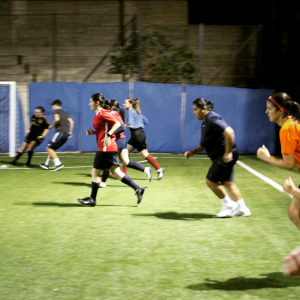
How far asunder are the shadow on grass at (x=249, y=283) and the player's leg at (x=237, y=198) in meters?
2.42

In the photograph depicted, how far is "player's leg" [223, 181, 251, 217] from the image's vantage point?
6730 millimetres

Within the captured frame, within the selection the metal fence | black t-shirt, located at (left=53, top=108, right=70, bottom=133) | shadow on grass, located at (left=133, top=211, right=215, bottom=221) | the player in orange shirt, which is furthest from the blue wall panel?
the player in orange shirt

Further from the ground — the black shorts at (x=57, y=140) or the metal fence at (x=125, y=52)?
the metal fence at (x=125, y=52)

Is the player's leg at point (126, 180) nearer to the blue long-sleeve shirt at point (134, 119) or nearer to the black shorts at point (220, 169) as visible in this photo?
the black shorts at point (220, 169)

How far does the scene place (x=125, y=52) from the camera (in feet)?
60.2

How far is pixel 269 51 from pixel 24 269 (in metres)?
16.0

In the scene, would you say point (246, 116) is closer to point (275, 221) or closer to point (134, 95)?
point (134, 95)

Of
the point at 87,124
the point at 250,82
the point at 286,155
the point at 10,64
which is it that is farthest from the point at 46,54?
the point at 286,155

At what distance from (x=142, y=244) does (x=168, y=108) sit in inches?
458

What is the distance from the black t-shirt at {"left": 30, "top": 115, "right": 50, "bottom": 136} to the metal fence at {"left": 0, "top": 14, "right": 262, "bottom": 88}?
5.74 metres

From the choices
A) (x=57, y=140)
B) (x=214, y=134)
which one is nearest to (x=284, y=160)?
(x=214, y=134)

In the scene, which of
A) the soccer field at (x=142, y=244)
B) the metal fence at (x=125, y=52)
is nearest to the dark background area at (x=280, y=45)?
the metal fence at (x=125, y=52)

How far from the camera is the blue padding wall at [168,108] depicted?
1666 cm

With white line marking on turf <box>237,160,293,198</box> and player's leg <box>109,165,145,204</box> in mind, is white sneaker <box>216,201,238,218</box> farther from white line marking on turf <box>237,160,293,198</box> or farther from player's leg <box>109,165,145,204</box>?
white line marking on turf <box>237,160,293,198</box>
